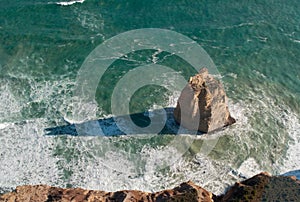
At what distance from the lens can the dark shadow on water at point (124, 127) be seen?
2135 inches

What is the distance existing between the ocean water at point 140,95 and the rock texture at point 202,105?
154 cm

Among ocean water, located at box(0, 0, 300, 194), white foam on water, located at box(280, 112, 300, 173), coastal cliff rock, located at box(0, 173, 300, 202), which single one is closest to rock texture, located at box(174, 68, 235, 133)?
ocean water, located at box(0, 0, 300, 194)

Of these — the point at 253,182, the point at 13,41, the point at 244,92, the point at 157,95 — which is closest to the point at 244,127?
the point at 244,92

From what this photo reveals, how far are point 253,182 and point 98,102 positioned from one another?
78.7 ft

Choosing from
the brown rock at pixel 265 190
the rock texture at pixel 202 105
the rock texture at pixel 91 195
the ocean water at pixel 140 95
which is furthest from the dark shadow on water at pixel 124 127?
the rock texture at pixel 91 195

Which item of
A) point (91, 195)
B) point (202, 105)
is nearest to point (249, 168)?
point (202, 105)

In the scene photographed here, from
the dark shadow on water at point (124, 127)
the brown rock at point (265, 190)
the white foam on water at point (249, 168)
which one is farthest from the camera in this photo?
the dark shadow on water at point (124, 127)

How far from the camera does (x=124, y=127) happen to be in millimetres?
54938

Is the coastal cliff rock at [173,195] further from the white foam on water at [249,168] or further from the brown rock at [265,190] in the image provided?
the white foam on water at [249,168]

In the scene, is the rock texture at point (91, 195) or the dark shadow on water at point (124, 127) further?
the dark shadow on water at point (124, 127)

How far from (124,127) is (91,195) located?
17.0 meters

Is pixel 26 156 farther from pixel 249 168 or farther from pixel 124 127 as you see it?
pixel 249 168

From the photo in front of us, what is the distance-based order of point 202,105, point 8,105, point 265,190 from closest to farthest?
1. point 265,190
2. point 202,105
3. point 8,105

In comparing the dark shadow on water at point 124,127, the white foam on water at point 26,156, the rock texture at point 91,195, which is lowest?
the white foam on water at point 26,156
